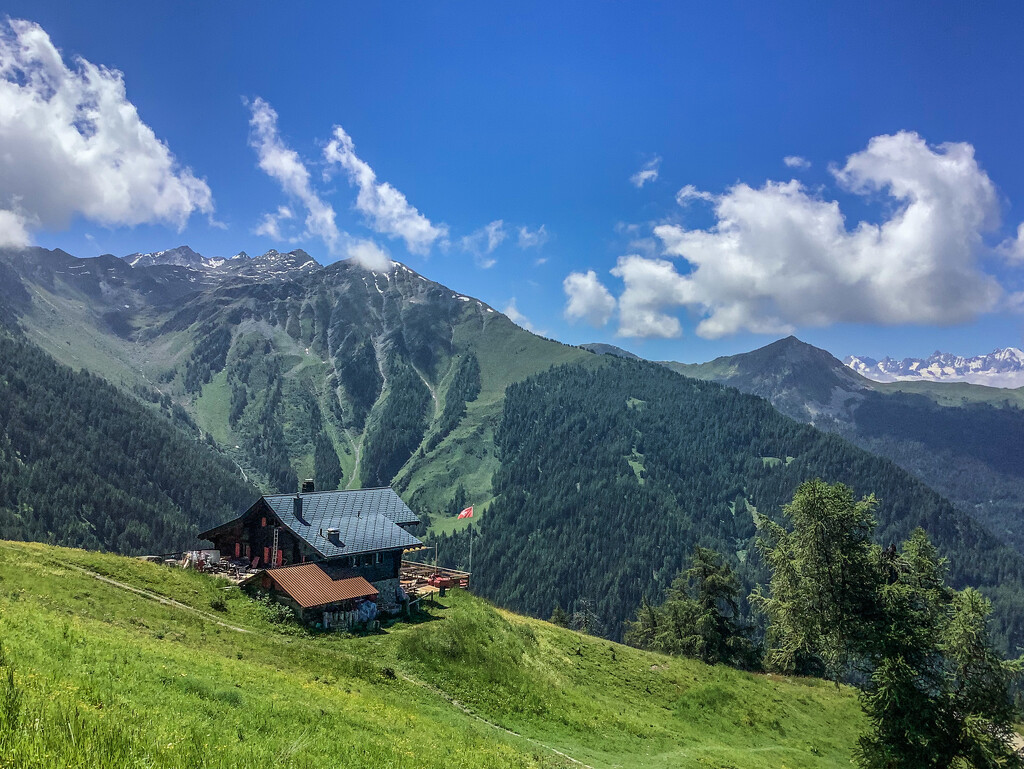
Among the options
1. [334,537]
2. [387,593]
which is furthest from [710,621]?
[334,537]

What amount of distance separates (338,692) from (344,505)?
3143cm

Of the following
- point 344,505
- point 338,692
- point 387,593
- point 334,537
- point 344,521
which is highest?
point 344,505

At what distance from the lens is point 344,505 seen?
177ft

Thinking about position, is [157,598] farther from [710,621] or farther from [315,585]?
[710,621]

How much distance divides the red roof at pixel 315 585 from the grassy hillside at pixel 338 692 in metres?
2.61

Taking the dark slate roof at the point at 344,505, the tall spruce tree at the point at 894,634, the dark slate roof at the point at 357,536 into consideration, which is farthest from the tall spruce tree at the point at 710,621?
the tall spruce tree at the point at 894,634

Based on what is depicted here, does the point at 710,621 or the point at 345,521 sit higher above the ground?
the point at 345,521

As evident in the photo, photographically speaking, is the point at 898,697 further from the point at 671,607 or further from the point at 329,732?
the point at 671,607

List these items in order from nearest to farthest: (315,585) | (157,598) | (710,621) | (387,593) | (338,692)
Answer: (338,692)
(157,598)
(315,585)
(387,593)
(710,621)

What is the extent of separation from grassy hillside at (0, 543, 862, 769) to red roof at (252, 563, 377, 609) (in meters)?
2.61

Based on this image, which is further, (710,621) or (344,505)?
(710,621)

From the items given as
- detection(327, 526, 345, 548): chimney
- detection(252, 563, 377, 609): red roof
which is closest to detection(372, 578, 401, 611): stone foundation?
detection(252, 563, 377, 609): red roof

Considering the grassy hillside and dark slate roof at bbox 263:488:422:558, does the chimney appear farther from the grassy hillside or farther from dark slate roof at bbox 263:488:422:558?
the grassy hillside

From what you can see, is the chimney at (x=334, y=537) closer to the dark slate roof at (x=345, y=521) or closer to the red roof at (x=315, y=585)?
the dark slate roof at (x=345, y=521)
